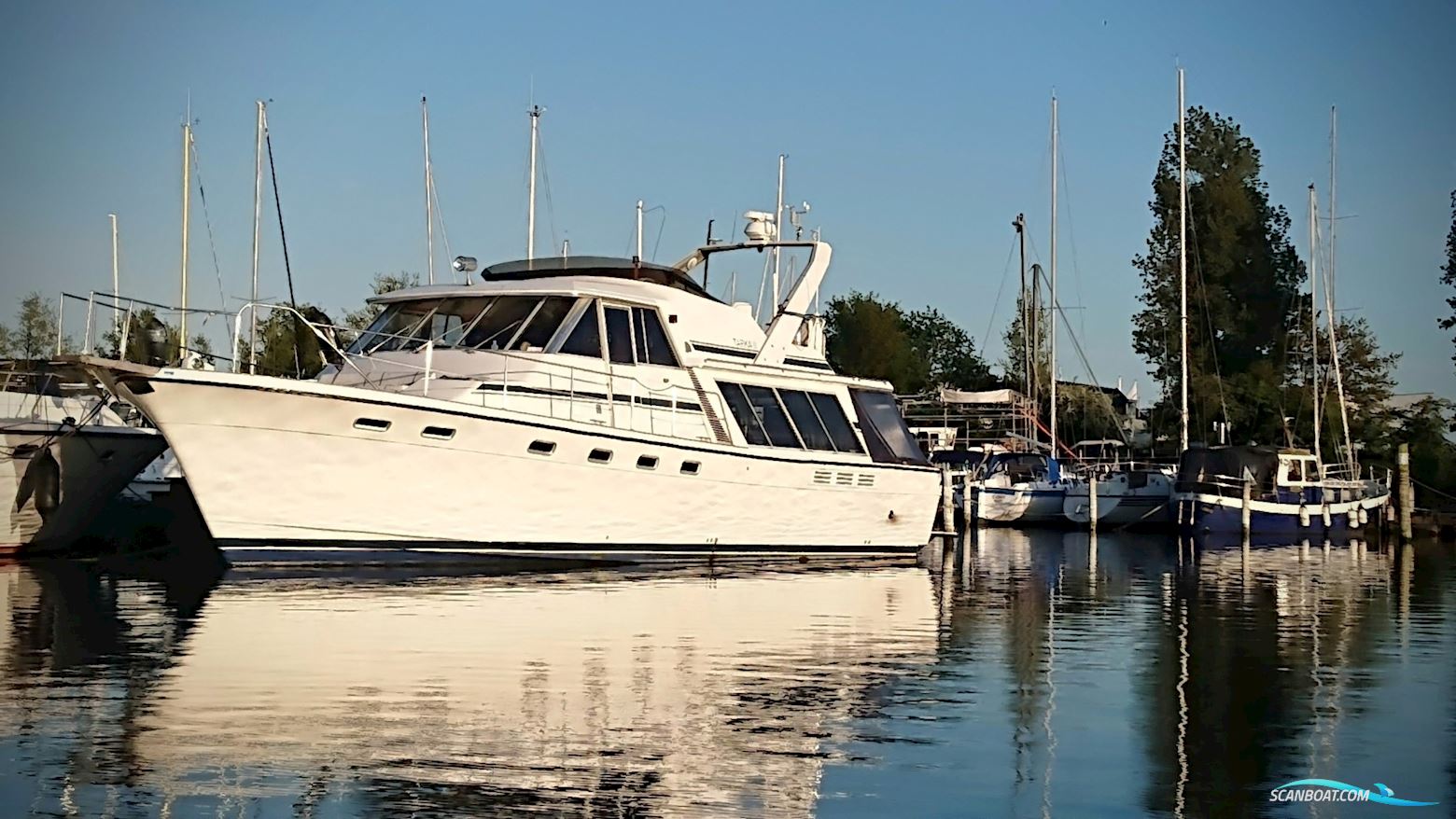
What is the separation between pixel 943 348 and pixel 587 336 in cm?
6622

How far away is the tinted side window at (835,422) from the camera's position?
83.8 feet

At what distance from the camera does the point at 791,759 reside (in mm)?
9469

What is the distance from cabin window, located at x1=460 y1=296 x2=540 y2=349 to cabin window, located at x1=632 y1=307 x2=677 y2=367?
152 centimetres

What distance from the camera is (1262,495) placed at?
39.6 metres

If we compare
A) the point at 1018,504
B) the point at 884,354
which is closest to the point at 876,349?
the point at 884,354

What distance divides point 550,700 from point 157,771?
125 inches

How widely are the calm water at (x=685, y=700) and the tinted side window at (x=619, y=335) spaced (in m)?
3.95

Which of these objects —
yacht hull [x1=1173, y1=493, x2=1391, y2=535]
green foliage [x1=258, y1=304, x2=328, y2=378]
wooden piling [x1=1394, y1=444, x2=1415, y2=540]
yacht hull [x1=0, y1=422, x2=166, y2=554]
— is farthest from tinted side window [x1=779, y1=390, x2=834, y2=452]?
green foliage [x1=258, y1=304, x2=328, y2=378]

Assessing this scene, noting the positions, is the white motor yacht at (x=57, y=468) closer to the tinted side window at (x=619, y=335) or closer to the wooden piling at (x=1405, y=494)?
the tinted side window at (x=619, y=335)

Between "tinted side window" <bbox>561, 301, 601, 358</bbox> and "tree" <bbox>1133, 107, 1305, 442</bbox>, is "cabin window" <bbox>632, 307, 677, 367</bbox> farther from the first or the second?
"tree" <bbox>1133, 107, 1305, 442</bbox>

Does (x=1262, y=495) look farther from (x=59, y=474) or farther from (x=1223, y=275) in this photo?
(x=59, y=474)

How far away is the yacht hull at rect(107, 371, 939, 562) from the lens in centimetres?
1900

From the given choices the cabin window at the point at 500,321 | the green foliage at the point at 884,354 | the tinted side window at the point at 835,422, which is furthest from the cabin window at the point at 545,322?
the green foliage at the point at 884,354

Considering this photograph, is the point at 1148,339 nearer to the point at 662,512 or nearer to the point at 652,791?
the point at 662,512
